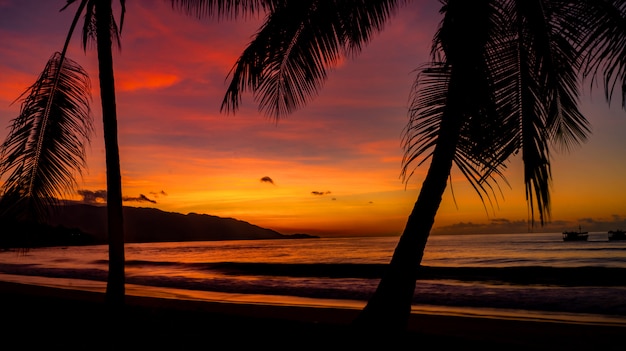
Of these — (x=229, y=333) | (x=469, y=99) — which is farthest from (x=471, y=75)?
(x=229, y=333)

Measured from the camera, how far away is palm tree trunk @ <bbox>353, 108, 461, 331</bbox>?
418cm

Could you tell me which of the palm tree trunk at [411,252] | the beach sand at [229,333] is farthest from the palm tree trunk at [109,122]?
the palm tree trunk at [411,252]

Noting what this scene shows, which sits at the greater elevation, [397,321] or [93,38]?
[93,38]

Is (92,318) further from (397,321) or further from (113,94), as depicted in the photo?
(397,321)

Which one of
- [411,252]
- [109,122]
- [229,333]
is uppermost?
[109,122]

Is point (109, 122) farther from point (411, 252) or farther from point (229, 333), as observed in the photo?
point (411, 252)

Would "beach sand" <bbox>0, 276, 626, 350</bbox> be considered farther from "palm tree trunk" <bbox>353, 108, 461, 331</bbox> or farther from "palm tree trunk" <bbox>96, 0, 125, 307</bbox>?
"palm tree trunk" <bbox>96, 0, 125, 307</bbox>

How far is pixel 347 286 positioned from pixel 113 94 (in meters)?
15.7

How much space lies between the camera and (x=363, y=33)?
5434 mm

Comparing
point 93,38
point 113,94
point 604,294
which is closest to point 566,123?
point 113,94

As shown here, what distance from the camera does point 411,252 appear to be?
4203 mm

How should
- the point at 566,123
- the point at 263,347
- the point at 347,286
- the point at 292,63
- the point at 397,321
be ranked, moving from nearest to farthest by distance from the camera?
1. the point at 397,321
2. the point at 263,347
3. the point at 566,123
4. the point at 292,63
5. the point at 347,286

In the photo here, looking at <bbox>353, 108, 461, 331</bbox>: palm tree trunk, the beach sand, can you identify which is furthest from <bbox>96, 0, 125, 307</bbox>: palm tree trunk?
<bbox>353, 108, 461, 331</bbox>: palm tree trunk

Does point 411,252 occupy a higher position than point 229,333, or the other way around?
point 411,252
